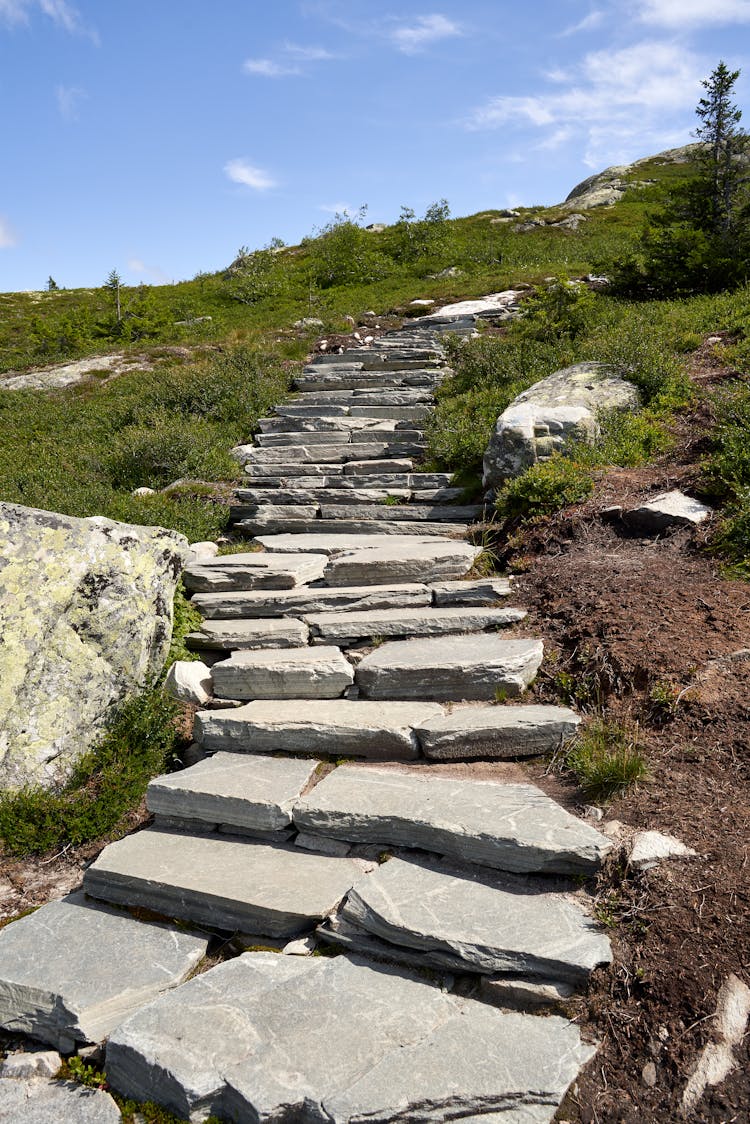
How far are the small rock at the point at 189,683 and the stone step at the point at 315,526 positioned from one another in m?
3.63

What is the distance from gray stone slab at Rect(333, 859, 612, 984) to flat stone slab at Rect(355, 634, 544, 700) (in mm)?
1613

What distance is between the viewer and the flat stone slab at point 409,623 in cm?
636

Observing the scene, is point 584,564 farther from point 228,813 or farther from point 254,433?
point 254,433

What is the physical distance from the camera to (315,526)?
391 inches

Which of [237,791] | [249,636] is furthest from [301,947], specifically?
[249,636]

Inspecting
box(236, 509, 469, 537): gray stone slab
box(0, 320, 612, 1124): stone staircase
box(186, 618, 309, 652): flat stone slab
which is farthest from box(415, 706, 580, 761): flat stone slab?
box(236, 509, 469, 537): gray stone slab

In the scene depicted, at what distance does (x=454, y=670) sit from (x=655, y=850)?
6.72 ft

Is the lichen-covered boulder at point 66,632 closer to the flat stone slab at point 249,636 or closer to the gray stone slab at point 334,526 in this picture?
the flat stone slab at point 249,636

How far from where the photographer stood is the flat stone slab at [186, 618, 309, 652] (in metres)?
6.67

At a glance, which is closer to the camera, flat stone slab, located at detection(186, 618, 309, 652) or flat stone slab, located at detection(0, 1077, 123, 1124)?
flat stone slab, located at detection(0, 1077, 123, 1124)

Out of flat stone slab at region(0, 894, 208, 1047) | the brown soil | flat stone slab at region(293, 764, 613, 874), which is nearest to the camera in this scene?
the brown soil

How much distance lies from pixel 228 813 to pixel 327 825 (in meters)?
0.74

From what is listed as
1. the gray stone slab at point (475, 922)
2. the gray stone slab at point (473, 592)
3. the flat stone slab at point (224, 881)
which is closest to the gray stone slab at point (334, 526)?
the gray stone slab at point (473, 592)

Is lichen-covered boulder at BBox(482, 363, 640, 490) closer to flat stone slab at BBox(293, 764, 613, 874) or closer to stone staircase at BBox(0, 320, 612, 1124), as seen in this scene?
stone staircase at BBox(0, 320, 612, 1124)
